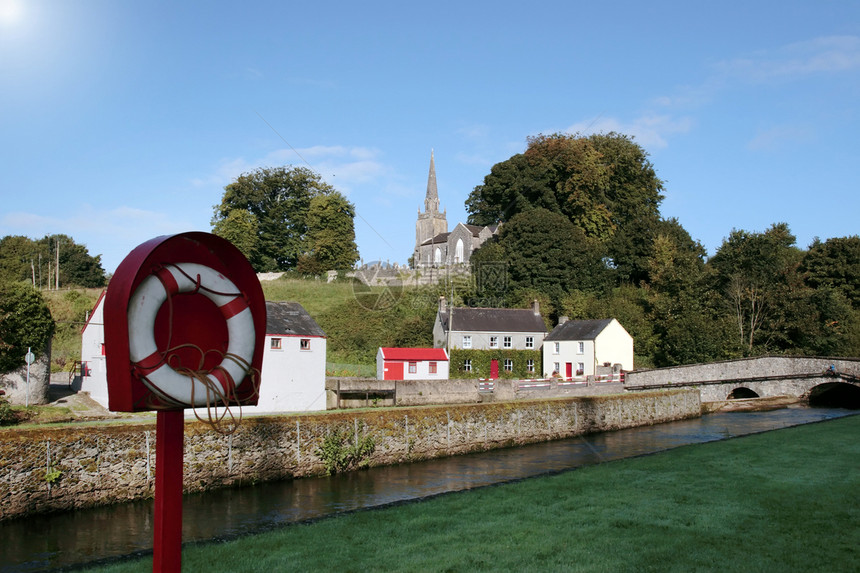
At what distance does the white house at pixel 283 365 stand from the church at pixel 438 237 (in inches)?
1506

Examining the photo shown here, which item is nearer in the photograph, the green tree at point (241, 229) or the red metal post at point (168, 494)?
the red metal post at point (168, 494)

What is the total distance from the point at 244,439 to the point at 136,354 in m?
15.1

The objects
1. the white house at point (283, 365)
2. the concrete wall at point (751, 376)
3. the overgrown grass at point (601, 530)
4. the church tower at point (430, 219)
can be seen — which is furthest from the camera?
the church tower at point (430, 219)

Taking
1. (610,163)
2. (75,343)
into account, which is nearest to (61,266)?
(75,343)

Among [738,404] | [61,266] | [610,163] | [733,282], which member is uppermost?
[610,163]

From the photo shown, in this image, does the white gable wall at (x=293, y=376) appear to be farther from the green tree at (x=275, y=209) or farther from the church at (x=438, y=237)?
the green tree at (x=275, y=209)

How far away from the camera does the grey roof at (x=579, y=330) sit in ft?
A: 155

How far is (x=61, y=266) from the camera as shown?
276 feet

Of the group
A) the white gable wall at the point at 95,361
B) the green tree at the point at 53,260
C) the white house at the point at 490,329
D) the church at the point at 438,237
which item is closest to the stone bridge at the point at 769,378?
the white house at the point at 490,329

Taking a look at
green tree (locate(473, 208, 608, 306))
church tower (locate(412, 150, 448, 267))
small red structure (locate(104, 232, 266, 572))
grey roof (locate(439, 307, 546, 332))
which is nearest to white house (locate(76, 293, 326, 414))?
grey roof (locate(439, 307, 546, 332))

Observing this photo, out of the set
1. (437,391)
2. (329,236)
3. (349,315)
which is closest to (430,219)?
(329,236)

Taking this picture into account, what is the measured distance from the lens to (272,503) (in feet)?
53.2

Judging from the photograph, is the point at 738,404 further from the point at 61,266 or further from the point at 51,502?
the point at 61,266

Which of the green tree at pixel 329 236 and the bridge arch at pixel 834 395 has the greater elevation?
the green tree at pixel 329 236
